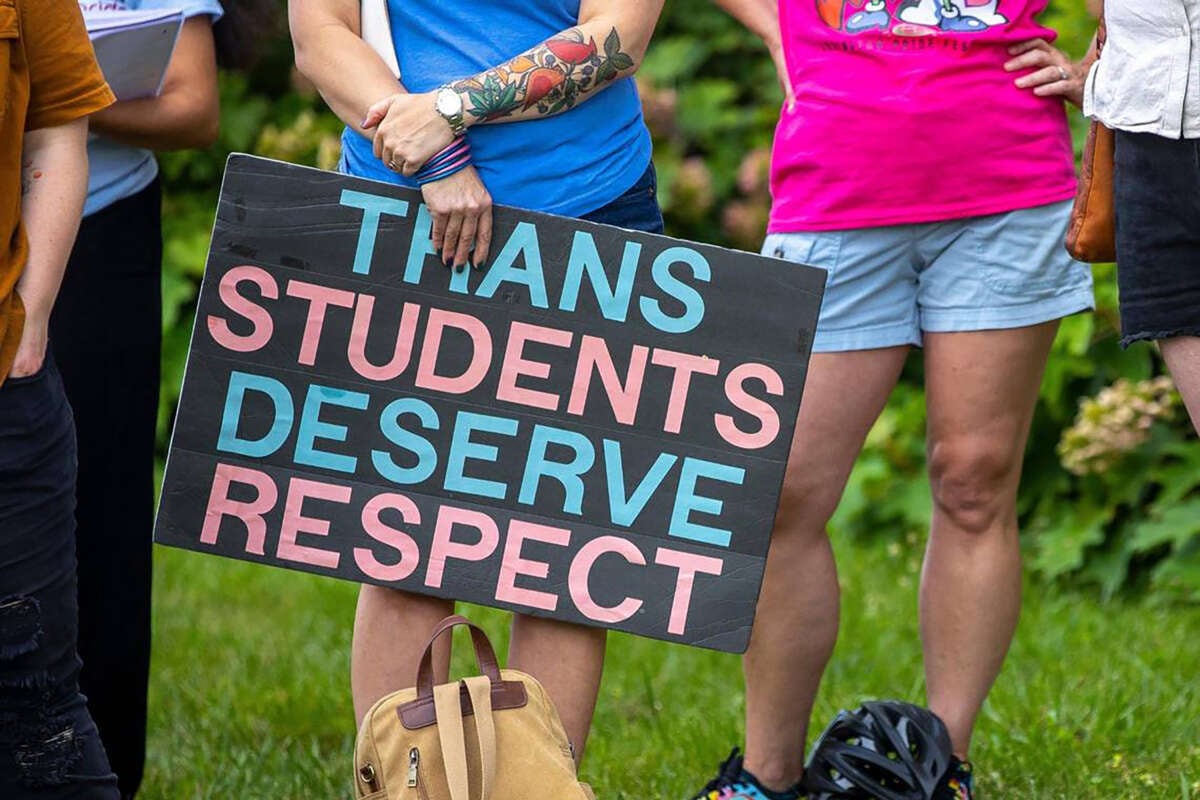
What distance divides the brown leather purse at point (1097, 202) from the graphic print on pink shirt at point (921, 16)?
0.28 metres

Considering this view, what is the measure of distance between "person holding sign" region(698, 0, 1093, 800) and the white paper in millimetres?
1090

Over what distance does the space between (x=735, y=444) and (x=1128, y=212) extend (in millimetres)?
683

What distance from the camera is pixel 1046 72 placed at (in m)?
2.82

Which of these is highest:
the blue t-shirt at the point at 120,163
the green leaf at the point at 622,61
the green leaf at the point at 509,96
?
the green leaf at the point at 622,61

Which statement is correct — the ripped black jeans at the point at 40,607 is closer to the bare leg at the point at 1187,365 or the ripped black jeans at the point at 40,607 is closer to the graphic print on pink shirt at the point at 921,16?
the graphic print on pink shirt at the point at 921,16

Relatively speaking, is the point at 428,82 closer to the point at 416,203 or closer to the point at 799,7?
the point at 416,203

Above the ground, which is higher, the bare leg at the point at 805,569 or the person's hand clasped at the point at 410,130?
the person's hand clasped at the point at 410,130

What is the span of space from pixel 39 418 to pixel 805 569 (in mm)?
1385

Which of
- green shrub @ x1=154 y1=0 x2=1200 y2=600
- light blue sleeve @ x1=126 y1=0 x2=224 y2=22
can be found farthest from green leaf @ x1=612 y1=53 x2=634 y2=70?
green shrub @ x1=154 y1=0 x2=1200 y2=600

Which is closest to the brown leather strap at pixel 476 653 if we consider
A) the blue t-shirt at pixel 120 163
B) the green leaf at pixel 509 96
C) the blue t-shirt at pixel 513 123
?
the blue t-shirt at pixel 513 123

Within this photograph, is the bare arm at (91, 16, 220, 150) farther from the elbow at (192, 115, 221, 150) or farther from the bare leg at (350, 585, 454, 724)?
the bare leg at (350, 585, 454, 724)

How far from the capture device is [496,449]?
8.23 feet

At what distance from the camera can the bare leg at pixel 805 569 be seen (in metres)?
2.93

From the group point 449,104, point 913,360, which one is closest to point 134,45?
point 449,104
